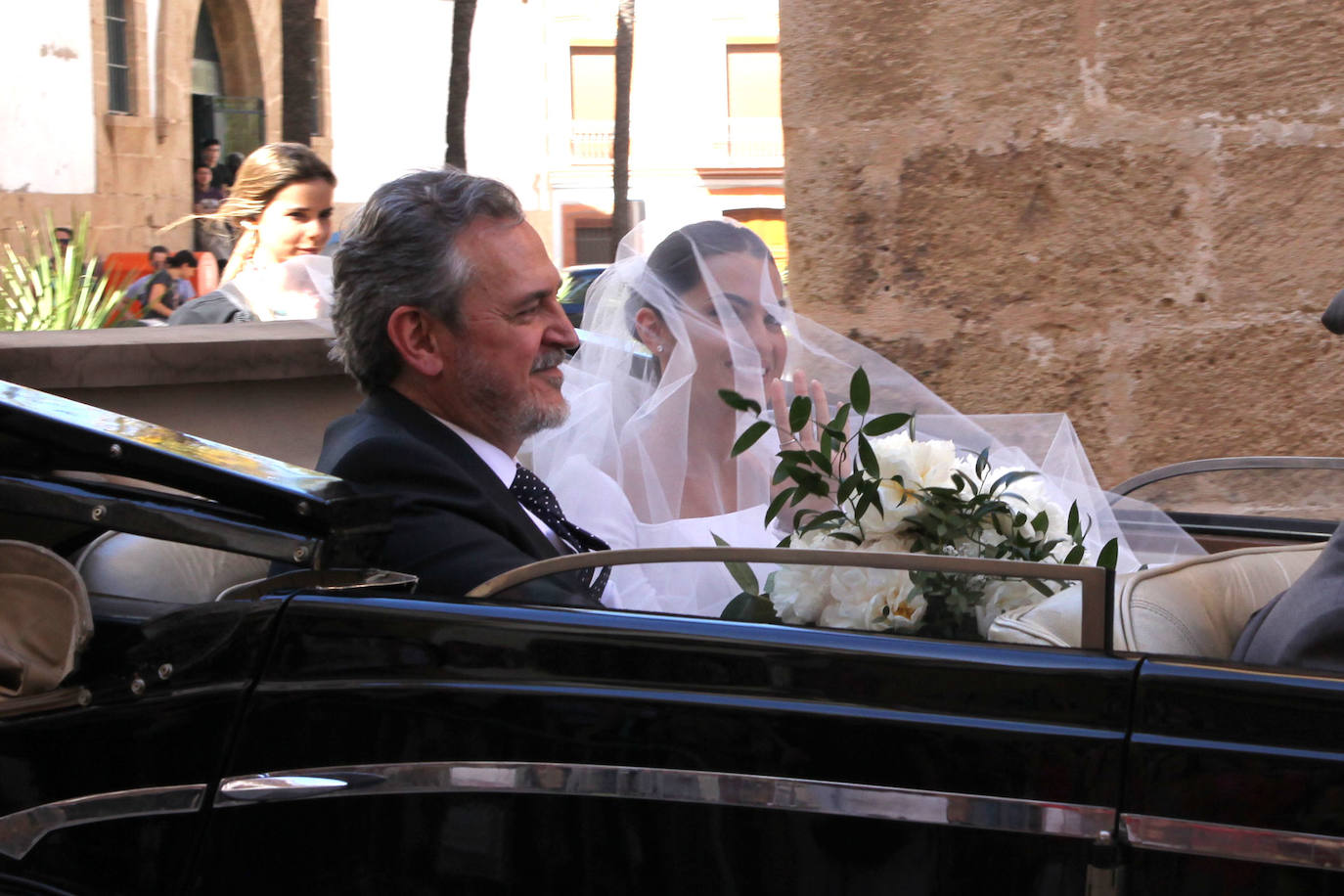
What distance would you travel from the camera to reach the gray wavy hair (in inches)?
90.8

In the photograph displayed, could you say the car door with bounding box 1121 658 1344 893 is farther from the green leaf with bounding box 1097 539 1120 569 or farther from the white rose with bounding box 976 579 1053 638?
the green leaf with bounding box 1097 539 1120 569

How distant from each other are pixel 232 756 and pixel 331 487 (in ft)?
1.08

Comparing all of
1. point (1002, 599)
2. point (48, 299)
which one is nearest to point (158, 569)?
point (1002, 599)

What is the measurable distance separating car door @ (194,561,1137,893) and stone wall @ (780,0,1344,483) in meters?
2.25

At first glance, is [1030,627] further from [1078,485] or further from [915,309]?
[915,309]

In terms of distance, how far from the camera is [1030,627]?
1.58 meters

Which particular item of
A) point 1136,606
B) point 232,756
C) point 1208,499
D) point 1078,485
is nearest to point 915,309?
point 1208,499

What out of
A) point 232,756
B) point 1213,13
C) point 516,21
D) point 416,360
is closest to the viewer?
point 232,756

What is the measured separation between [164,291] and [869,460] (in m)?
6.80

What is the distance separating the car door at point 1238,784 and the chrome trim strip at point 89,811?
2.98 feet

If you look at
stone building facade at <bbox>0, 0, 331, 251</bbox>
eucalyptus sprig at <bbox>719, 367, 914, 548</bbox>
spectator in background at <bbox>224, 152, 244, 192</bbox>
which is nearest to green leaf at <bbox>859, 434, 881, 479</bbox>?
eucalyptus sprig at <bbox>719, 367, 914, 548</bbox>

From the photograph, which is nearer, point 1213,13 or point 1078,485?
point 1078,485

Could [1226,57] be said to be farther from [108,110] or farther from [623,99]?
[623,99]

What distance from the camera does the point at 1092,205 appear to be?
11.2 feet
